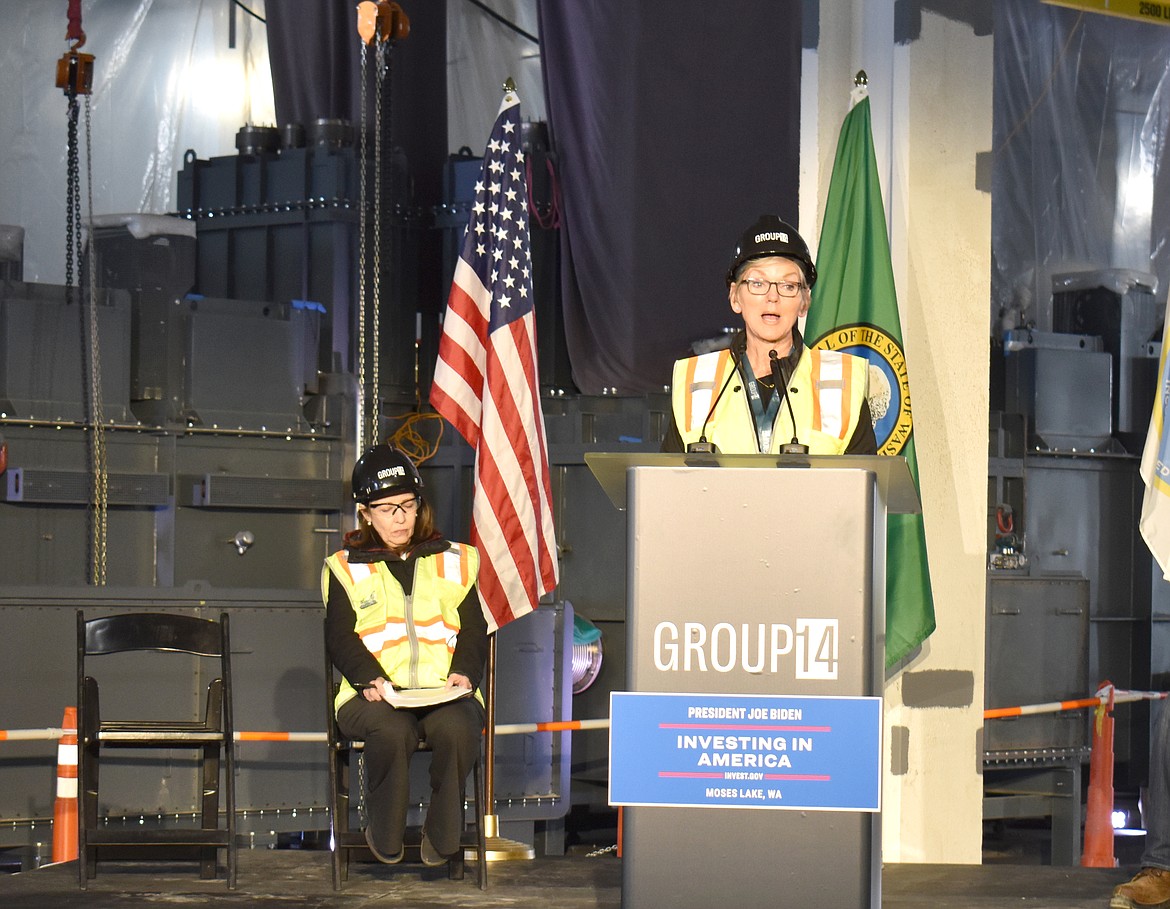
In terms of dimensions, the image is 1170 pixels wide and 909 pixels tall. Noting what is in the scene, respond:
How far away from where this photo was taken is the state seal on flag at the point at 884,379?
5.65 meters

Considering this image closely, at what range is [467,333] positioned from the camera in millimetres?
7023

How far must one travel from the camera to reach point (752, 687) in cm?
317

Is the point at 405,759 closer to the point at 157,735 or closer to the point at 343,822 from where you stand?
the point at 343,822

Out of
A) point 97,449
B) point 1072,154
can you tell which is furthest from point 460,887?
point 1072,154

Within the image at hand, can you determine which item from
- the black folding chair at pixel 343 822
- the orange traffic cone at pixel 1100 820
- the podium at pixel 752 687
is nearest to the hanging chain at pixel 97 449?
the black folding chair at pixel 343 822

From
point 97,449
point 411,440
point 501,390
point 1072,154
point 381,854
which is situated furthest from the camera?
point 1072,154

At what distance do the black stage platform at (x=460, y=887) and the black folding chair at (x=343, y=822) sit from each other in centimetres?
5

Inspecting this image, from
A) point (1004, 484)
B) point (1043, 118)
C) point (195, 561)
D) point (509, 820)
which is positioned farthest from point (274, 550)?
point (1043, 118)

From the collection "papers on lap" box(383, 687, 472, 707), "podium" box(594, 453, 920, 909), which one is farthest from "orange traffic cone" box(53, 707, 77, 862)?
"podium" box(594, 453, 920, 909)

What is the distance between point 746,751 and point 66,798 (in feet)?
13.0

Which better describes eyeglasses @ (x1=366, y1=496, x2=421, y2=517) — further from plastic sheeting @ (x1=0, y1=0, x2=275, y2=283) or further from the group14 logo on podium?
plastic sheeting @ (x1=0, y1=0, x2=275, y2=283)

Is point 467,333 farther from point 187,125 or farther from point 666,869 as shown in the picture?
point 187,125

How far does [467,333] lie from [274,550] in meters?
4.66

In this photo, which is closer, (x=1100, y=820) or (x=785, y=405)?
(x=785, y=405)
